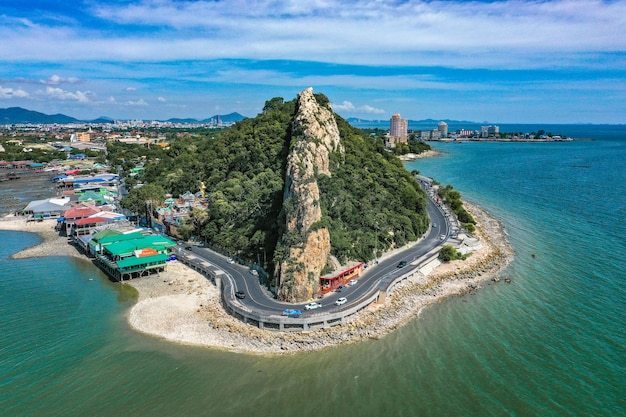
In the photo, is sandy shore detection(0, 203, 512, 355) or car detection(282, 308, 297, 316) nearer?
sandy shore detection(0, 203, 512, 355)

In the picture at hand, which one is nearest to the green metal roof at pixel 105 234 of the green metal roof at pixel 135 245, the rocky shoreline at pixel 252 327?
the green metal roof at pixel 135 245

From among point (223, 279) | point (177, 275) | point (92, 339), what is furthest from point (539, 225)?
point (92, 339)

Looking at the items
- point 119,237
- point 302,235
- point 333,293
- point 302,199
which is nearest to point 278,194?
point 302,199

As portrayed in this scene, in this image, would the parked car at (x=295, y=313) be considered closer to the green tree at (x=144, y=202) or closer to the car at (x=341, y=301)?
the car at (x=341, y=301)

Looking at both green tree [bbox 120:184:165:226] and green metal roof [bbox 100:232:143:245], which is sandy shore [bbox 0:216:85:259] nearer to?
green metal roof [bbox 100:232:143:245]

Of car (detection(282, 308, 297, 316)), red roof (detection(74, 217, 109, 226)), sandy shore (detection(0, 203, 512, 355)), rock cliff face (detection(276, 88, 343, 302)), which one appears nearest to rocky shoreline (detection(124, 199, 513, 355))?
sandy shore (detection(0, 203, 512, 355))

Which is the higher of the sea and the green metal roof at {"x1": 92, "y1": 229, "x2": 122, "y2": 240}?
the green metal roof at {"x1": 92, "y1": 229, "x2": 122, "y2": 240}

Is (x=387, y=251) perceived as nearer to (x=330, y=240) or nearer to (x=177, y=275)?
(x=330, y=240)
